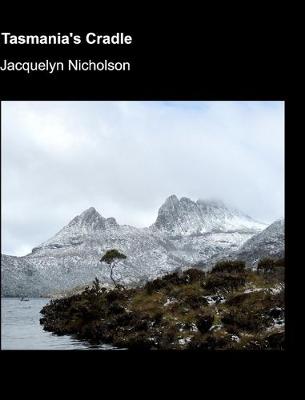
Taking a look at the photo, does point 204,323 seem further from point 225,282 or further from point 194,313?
point 225,282

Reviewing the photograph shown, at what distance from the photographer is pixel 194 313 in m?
28.2

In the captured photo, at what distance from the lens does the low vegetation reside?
950 inches

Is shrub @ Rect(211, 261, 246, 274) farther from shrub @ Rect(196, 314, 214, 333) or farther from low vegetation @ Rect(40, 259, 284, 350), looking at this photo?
shrub @ Rect(196, 314, 214, 333)

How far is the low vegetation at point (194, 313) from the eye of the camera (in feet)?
79.2
